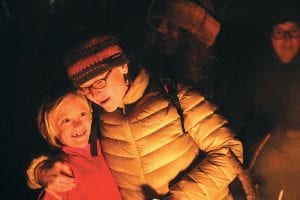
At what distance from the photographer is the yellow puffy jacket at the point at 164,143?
323 centimetres

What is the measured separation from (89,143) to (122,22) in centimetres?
304

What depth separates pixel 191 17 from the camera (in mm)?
4984

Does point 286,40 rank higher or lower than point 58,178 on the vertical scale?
higher

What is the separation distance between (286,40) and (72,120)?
11.1 ft

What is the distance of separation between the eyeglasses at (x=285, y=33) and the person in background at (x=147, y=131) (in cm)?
240

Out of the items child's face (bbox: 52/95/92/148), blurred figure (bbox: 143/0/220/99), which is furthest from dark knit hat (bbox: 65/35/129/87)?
blurred figure (bbox: 143/0/220/99)

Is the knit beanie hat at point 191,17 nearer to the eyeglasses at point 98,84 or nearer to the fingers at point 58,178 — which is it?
the eyeglasses at point 98,84

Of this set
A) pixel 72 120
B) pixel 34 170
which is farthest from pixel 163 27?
pixel 34 170

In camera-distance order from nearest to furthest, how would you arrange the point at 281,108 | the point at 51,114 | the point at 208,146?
the point at 208,146 → the point at 51,114 → the point at 281,108

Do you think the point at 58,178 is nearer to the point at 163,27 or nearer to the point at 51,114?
the point at 51,114

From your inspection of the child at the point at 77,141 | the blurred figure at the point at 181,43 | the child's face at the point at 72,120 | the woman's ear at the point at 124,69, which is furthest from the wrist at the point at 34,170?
the blurred figure at the point at 181,43

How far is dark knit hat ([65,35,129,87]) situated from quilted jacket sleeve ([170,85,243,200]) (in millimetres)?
743

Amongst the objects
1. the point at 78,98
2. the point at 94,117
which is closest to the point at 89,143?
the point at 94,117

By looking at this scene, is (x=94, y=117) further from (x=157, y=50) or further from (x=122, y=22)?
(x=122, y=22)
